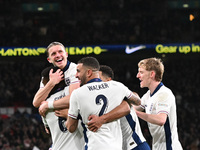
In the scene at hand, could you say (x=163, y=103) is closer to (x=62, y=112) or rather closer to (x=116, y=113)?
(x=116, y=113)

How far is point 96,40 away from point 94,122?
1404 cm

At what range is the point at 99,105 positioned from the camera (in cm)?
355

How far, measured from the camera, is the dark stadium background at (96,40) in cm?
1495

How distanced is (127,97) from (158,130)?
40.0 inches

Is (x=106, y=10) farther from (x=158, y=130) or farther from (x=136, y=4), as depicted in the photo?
(x=158, y=130)

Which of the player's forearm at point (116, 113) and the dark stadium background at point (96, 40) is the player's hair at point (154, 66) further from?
the dark stadium background at point (96, 40)

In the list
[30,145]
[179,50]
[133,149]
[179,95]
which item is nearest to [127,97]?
[133,149]

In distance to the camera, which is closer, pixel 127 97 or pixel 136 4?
pixel 127 97

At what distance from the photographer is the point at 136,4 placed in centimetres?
2197

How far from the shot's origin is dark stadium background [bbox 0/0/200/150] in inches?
589

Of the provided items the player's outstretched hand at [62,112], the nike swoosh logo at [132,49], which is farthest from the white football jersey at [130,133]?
the nike swoosh logo at [132,49]

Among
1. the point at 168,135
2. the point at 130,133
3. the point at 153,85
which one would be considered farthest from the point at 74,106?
the point at 168,135

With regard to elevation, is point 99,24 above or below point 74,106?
above

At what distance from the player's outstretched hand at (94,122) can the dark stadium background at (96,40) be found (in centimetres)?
1004
